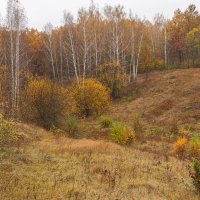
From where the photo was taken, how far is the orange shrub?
799 inches

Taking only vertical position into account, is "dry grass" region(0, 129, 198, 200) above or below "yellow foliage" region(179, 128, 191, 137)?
below

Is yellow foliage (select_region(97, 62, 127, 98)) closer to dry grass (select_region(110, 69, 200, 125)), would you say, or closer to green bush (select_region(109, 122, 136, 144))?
dry grass (select_region(110, 69, 200, 125))

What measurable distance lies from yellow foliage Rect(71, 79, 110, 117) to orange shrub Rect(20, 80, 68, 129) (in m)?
7.04

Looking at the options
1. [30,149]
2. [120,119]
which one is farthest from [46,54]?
[30,149]

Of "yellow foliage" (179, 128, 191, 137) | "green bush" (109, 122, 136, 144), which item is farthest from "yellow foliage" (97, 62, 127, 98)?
"green bush" (109, 122, 136, 144)

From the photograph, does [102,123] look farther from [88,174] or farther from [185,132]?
[88,174]

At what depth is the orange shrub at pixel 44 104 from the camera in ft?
66.6

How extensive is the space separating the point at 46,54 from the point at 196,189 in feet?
139

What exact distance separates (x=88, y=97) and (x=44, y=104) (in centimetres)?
844

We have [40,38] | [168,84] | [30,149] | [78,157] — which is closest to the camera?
[78,157]

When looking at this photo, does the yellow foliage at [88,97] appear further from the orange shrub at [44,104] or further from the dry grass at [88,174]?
the dry grass at [88,174]

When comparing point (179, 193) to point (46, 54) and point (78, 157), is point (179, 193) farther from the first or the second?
point (46, 54)

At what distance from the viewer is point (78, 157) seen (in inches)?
477

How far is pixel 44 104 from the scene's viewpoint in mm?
20375
